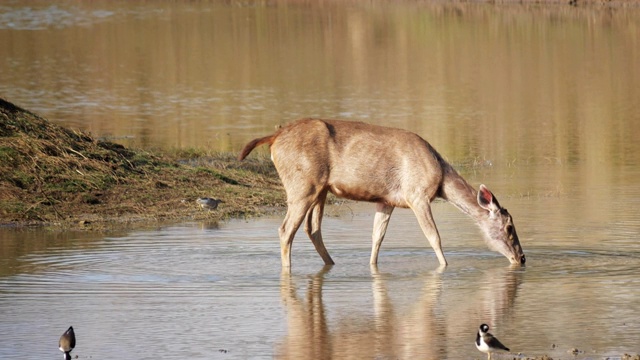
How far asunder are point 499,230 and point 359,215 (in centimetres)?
359

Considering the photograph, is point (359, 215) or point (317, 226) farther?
point (359, 215)

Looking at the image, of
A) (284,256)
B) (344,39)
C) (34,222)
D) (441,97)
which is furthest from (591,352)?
(344,39)

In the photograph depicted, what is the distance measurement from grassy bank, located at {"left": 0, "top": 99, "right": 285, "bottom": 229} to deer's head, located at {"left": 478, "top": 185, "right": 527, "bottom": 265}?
4002 millimetres

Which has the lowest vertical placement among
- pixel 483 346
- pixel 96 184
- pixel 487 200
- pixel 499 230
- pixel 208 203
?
pixel 208 203

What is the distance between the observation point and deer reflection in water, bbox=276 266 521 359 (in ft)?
31.3

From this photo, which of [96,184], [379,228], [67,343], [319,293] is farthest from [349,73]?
[67,343]

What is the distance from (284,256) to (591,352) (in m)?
4.40

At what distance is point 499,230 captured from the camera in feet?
44.4

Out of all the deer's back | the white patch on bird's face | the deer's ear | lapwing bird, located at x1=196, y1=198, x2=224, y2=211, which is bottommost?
lapwing bird, located at x1=196, y1=198, x2=224, y2=211

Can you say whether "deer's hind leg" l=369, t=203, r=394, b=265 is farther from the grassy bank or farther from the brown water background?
the grassy bank

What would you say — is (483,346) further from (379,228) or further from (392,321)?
(379,228)

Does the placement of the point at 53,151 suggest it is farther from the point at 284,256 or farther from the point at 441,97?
the point at 441,97

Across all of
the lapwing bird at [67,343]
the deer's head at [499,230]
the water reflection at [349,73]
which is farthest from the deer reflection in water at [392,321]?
the water reflection at [349,73]

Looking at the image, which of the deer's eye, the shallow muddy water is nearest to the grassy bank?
the shallow muddy water
